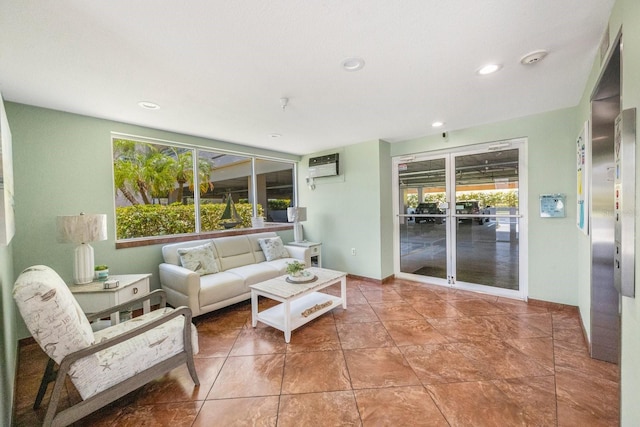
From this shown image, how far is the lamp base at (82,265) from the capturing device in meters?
2.56

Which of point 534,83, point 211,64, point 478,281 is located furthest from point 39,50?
point 478,281

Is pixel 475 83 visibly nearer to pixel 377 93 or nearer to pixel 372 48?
pixel 377 93

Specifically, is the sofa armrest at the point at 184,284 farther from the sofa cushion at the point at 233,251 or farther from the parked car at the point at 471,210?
the parked car at the point at 471,210

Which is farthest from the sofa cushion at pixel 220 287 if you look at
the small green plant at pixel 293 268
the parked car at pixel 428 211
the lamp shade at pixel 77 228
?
the parked car at pixel 428 211

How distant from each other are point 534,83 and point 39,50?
386 centimetres

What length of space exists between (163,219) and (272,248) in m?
1.64

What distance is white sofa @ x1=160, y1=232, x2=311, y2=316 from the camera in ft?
9.86

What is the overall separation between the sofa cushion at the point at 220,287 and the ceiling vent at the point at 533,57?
11.5 feet

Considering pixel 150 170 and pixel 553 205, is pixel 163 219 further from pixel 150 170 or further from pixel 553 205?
pixel 553 205

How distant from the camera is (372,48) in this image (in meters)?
1.80

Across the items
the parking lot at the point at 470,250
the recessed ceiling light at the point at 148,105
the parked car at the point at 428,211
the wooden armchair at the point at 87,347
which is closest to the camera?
the wooden armchair at the point at 87,347

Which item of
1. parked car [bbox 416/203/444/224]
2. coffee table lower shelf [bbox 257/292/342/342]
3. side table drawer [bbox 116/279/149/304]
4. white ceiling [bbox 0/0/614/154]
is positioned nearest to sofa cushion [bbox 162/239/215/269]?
side table drawer [bbox 116/279/149/304]

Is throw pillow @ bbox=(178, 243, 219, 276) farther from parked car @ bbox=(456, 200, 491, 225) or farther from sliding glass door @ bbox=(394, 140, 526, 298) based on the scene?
parked car @ bbox=(456, 200, 491, 225)

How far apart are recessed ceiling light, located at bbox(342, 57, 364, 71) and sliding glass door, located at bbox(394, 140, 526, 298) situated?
8.73ft
